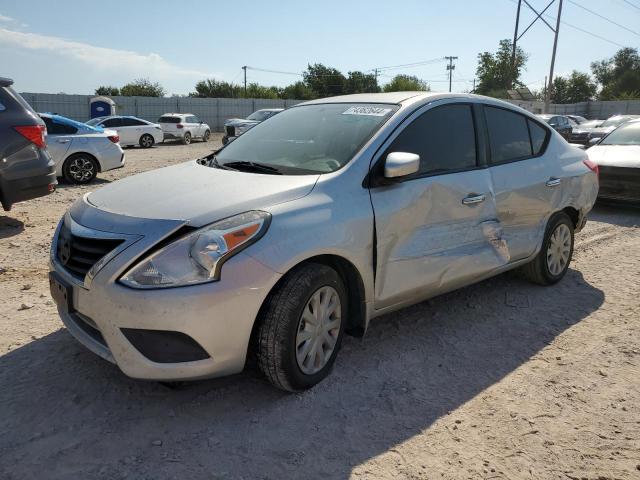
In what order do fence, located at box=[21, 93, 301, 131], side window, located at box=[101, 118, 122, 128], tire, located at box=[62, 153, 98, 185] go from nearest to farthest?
tire, located at box=[62, 153, 98, 185] → side window, located at box=[101, 118, 122, 128] → fence, located at box=[21, 93, 301, 131]

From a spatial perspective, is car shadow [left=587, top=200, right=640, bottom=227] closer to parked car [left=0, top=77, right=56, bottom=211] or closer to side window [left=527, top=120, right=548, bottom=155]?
side window [left=527, top=120, right=548, bottom=155]

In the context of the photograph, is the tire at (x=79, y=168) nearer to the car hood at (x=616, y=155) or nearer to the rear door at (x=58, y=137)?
the rear door at (x=58, y=137)

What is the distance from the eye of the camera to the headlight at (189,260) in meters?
2.64

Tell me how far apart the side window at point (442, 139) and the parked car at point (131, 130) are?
68.8ft

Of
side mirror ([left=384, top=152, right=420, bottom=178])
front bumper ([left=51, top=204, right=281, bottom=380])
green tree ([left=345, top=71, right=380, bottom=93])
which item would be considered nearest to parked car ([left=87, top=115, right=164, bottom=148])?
side mirror ([left=384, top=152, right=420, bottom=178])

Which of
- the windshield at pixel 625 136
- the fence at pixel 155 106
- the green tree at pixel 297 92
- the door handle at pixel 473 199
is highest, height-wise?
the green tree at pixel 297 92

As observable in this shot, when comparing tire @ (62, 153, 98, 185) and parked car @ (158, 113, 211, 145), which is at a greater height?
parked car @ (158, 113, 211, 145)

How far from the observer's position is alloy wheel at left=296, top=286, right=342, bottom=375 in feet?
9.87

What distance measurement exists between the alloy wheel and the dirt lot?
0.18m

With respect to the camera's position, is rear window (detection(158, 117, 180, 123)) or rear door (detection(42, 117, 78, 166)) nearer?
rear door (detection(42, 117, 78, 166))

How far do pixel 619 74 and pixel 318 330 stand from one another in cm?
10266

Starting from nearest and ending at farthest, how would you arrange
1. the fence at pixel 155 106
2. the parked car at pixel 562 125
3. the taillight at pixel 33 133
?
1. the taillight at pixel 33 133
2. the parked car at pixel 562 125
3. the fence at pixel 155 106

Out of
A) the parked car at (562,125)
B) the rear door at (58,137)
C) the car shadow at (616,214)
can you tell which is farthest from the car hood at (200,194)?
the parked car at (562,125)

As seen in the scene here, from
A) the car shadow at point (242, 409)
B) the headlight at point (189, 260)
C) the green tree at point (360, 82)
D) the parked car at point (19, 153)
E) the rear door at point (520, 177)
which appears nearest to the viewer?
the car shadow at point (242, 409)
